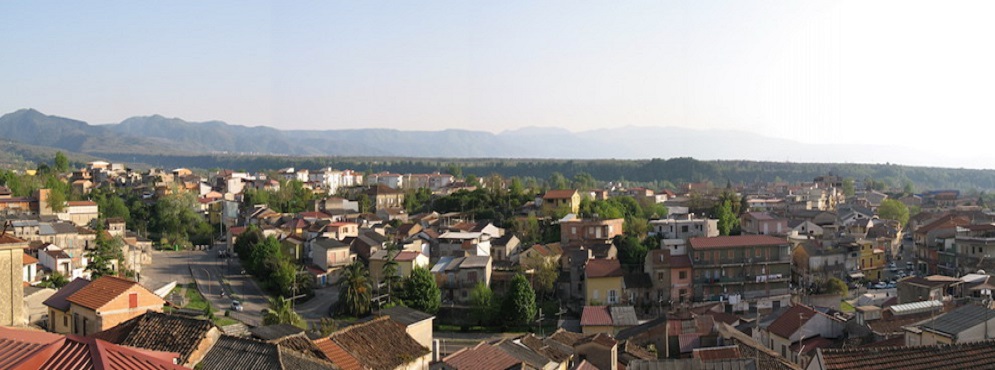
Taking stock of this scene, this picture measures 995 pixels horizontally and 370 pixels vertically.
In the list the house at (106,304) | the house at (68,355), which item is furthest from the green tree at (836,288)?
the house at (68,355)

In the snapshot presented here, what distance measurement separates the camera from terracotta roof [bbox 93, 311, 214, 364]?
934 cm

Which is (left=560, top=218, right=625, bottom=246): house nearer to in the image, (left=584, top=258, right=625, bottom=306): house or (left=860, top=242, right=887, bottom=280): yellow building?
(left=584, top=258, right=625, bottom=306): house

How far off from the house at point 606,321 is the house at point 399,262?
30.8ft

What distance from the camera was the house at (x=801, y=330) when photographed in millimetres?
18250

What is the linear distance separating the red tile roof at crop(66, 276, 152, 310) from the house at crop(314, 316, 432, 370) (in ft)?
11.8

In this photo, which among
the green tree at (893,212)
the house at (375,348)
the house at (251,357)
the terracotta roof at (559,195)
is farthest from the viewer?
the green tree at (893,212)

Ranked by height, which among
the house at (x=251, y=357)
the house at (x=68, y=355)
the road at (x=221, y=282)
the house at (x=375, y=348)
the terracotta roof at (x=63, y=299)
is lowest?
the road at (x=221, y=282)

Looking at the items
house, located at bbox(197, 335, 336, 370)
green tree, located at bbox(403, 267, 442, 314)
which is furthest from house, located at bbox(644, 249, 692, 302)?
house, located at bbox(197, 335, 336, 370)

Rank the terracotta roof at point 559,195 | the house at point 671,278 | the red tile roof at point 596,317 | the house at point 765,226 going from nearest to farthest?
the red tile roof at point 596,317, the house at point 671,278, the house at point 765,226, the terracotta roof at point 559,195

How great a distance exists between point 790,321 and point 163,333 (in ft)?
48.0

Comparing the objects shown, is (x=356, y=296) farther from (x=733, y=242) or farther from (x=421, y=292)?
(x=733, y=242)

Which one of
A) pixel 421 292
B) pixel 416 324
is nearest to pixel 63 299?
pixel 416 324

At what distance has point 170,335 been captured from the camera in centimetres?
968

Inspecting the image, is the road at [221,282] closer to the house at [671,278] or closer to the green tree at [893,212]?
the house at [671,278]
